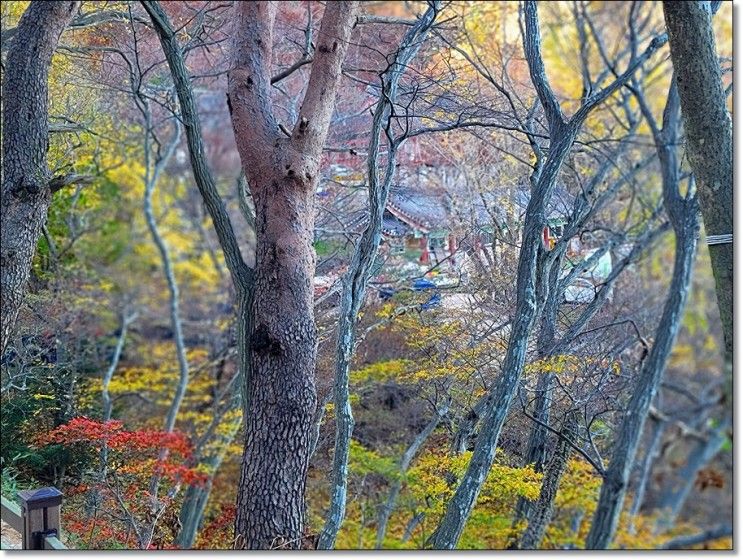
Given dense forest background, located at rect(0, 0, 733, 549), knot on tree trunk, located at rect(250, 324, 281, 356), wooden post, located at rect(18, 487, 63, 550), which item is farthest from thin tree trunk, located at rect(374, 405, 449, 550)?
wooden post, located at rect(18, 487, 63, 550)

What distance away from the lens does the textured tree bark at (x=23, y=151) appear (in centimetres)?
390

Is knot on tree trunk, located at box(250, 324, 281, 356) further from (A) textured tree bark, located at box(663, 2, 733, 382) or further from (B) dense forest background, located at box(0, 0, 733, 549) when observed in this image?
(A) textured tree bark, located at box(663, 2, 733, 382)

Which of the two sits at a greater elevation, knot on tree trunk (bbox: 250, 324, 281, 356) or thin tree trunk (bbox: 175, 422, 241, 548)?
knot on tree trunk (bbox: 250, 324, 281, 356)

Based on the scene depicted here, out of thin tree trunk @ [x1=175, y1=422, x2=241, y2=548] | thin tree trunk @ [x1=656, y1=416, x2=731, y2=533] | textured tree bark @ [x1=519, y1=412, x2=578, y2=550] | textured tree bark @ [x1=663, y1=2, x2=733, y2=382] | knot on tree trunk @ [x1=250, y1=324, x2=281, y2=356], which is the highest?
textured tree bark @ [x1=663, y1=2, x2=733, y2=382]

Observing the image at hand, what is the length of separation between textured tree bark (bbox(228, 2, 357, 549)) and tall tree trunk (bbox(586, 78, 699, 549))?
2.21 metres

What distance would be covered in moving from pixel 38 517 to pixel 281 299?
1.44m

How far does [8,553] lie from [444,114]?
3.11 meters

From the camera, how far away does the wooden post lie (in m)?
3.61

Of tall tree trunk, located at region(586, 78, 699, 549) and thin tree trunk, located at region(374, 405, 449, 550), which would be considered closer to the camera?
thin tree trunk, located at region(374, 405, 449, 550)

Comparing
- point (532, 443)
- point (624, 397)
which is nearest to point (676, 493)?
point (624, 397)

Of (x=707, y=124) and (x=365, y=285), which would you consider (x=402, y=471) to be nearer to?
(x=365, y=285)

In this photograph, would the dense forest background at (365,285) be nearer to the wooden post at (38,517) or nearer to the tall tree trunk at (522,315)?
the tall tree trunk at (522,315)

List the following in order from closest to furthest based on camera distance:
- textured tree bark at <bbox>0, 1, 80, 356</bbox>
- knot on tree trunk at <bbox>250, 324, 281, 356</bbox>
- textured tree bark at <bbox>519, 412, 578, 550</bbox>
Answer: knot on tree trunk at <bbox>250, 324, 281, 356</bbox> → textured tree bark at <bbox>0, 1, 80, 356</bbox> → textured tree bark at <bbox>519, 412, 578, 550</bbox>

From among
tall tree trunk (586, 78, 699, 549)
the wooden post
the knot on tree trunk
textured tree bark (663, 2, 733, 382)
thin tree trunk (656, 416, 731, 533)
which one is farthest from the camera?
thin tree trunk (656, 416, 731, 533)
